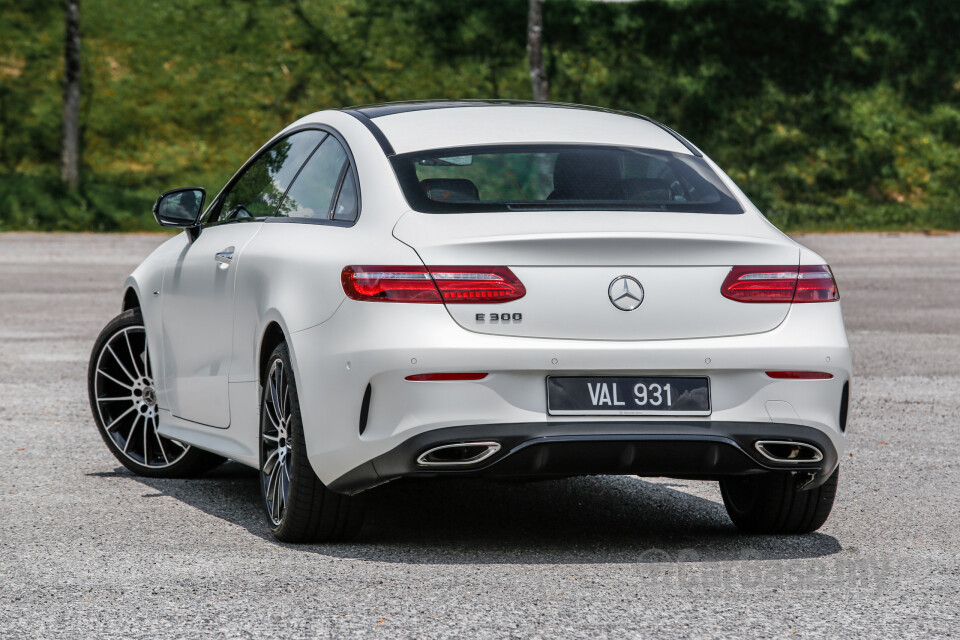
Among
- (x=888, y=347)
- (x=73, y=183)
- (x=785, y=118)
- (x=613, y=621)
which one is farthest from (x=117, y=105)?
(x=613, y=621)

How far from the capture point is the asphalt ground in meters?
4.41

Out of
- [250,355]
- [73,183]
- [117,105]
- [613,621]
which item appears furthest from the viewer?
[117,105]

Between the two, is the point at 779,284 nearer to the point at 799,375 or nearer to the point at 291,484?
the point at 799,375

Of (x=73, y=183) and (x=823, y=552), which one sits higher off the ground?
(x=823, y=552)

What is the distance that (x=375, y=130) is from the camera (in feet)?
19.0

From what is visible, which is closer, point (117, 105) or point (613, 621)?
point (613, 621)

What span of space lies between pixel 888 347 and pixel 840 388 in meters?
7.71

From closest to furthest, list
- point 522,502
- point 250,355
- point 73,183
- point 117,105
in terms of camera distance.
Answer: point 250,355 → point 522,502 → point 73,183 → point 117,105

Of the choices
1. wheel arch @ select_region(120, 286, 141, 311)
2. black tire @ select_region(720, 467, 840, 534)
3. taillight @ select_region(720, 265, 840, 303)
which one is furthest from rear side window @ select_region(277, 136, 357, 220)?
black tire @ select_region(720, 467, 840, 534)

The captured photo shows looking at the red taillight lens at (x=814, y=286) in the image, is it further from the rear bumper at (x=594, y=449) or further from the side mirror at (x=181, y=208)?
the side mirror at (x=181, y=208)

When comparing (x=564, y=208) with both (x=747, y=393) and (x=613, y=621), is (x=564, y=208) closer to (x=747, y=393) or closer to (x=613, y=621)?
(x=747, y=393)

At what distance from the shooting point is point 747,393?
512 cm

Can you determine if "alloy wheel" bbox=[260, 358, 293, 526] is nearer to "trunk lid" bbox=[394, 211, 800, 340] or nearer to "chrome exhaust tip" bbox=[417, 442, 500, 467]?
"chrome exhaust tip" bbox=[417, 442, 500, 467]

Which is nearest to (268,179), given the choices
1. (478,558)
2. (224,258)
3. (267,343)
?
(224,258)
